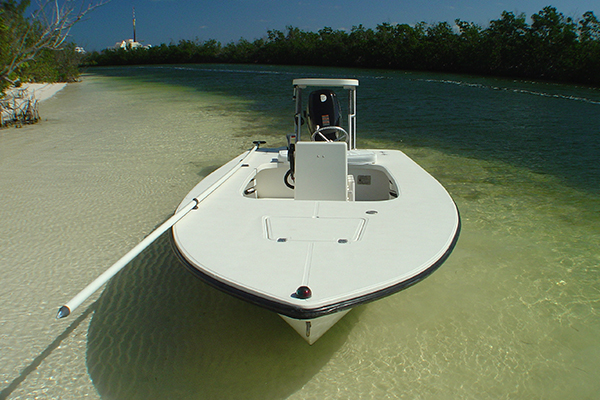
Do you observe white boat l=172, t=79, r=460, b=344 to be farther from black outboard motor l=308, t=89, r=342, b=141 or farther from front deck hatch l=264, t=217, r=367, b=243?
black outboard motor l=308, t=89, r=342, b=141

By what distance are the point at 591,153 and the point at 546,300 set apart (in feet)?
17.0

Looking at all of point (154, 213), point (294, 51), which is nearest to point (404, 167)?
point (154, 213)

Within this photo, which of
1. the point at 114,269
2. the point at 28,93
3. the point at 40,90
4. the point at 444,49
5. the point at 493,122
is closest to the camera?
the point at 114,269

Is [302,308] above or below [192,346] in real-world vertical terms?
above

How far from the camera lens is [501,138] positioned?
8008mm

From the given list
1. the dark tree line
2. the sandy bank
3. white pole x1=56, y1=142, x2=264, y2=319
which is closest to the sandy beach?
the sandy bank

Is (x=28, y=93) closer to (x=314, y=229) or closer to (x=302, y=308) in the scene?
(x=314, y=229)

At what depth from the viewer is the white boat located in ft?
5.96

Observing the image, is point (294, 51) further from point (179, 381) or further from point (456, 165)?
point (179, 381)

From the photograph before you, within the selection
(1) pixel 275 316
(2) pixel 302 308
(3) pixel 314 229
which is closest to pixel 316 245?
(3) pixel 314 229

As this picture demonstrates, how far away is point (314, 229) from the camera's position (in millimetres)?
2312

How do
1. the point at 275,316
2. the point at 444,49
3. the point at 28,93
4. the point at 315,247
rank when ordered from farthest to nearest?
the point at 444,49, the point at 28,93, the point at 275,316, the point at 315,247

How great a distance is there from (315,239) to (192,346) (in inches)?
34.7

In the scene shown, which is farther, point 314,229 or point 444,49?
point 444,49
